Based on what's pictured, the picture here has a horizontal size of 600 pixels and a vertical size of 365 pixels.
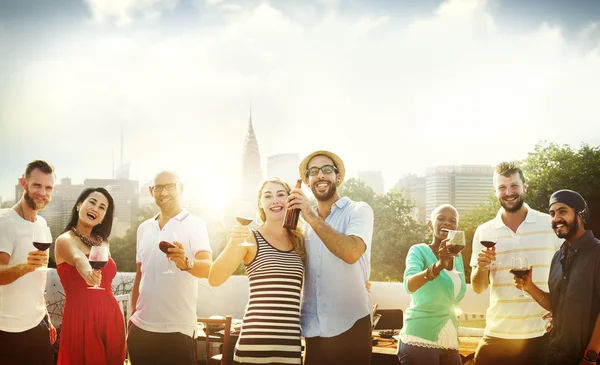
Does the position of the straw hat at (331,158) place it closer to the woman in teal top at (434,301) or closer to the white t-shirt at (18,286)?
the woman in teal top at (434,301)

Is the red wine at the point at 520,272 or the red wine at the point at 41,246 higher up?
the red wine at the point at 41,246

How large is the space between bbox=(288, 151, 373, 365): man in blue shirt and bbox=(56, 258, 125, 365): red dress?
1.65 metres

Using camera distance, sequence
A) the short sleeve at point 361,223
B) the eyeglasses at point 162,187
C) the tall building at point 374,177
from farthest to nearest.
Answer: the tall building at point 374,177 → the eyeglasses at point 162,187 → the short sleeve at point 361,223

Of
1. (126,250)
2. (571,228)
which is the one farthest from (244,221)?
(126,250)

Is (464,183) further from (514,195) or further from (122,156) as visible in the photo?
(514,195)

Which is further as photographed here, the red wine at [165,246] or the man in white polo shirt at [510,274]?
the man in white polo shirt at [510,274]

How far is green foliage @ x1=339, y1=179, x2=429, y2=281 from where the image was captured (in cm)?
3216

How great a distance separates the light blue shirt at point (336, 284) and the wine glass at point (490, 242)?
3.54 feet

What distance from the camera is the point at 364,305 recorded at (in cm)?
297

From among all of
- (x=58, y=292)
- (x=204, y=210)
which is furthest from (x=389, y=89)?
(x=204, y=210)

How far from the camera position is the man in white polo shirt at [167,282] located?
3490 millimetres

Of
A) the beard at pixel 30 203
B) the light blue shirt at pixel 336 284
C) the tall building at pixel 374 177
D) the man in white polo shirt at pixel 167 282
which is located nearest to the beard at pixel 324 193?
the light blue shirt at pixel 336 284

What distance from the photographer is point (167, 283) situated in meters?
3.61

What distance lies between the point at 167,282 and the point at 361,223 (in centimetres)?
157
